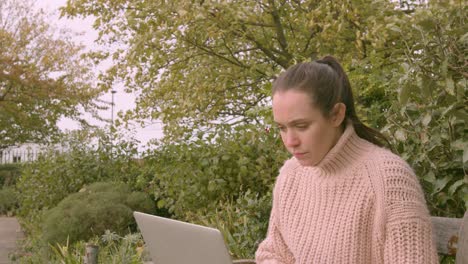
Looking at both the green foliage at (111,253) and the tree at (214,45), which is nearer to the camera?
the green foliage at (111,253)

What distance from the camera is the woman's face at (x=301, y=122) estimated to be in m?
1.93

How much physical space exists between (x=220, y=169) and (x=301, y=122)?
159 inches

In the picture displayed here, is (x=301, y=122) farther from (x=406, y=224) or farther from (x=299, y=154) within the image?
(x=406, y=224)

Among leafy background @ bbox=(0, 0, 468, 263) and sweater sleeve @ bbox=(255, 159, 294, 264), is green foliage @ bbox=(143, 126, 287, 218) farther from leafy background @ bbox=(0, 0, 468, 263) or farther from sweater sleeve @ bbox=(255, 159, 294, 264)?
sweater sleeve @ bbox=(255, 159, 294, 264)

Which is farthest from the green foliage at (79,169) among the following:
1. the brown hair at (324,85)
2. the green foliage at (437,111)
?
the brown hair at (324,85)

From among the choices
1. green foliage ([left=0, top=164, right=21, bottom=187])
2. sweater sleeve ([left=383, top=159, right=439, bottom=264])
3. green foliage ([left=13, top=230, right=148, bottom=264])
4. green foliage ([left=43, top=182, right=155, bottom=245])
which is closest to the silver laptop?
sweater sleeve ([left=383, top=159, right=439, bottom=264])

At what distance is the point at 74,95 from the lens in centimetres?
1939

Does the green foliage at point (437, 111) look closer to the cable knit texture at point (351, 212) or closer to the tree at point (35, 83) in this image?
the cable knit texture at point (351, 212)

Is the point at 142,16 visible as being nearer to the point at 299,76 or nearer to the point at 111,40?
the point at 111,40

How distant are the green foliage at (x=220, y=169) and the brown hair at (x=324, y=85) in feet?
9.72

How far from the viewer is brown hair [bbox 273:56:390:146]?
1.96 meters

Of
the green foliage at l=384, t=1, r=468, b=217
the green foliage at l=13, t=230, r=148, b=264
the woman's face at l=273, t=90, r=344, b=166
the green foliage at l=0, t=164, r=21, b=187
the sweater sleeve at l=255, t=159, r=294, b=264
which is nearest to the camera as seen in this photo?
the woman's face at l=273, t=90, r=344, b=166

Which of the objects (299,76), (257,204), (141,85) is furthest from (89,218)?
(299,76)

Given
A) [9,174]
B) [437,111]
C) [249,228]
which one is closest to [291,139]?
[437,111]
